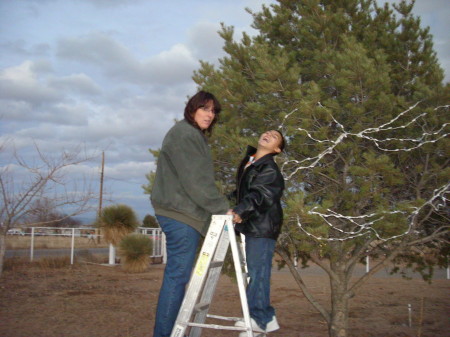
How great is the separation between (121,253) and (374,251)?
9.31 metres

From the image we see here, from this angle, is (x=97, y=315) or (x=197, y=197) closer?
(x=197, y=197)

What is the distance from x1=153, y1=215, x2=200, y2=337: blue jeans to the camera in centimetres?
268

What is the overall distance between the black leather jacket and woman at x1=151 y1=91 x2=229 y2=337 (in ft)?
0.65

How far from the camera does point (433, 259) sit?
5.54 metres

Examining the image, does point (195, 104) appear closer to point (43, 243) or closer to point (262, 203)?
point (262, 203)

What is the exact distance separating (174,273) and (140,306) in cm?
498

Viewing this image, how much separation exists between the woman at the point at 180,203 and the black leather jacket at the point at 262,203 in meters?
0.20

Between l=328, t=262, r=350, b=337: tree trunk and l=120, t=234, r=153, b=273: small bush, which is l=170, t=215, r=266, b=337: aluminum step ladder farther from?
l=120, t=234, r=153, b=273: small bush

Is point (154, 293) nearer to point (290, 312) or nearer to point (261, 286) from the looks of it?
point (290, 312)

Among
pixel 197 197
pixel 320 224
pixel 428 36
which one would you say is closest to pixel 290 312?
pixel 320 224

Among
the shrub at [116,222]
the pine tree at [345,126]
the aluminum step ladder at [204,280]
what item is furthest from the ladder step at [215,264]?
the shrub at [116,222]

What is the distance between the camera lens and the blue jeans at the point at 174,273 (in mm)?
2676

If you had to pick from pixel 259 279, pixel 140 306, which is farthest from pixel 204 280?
pixel 140 306

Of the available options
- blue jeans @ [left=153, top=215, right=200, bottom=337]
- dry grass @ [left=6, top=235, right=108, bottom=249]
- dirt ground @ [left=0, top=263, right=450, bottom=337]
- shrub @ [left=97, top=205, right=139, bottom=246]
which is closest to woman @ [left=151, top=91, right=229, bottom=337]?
blue jeans @ [left=153, top=215, right=200, bottom=337]
